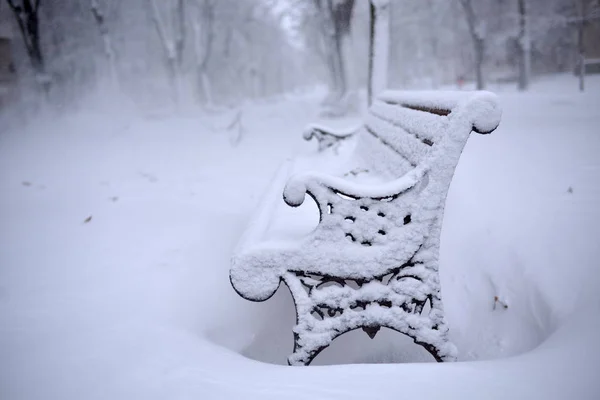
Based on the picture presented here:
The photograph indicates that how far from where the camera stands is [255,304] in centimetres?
214

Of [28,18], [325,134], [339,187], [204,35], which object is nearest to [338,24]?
[204,35]

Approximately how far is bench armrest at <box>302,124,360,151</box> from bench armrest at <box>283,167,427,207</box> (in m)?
2.65

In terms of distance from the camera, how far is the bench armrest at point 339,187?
1429mm

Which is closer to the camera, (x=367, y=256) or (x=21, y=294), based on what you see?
(x=367, y=256)

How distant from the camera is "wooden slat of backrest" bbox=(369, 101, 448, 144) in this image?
1.48 metres

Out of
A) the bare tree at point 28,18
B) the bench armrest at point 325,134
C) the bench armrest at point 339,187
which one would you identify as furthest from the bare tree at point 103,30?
the bench armrest at point 339,187

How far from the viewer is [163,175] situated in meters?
5.77

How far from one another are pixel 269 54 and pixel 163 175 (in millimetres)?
32255

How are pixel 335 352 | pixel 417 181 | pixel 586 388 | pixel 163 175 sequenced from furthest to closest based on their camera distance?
pixel 163 175 < pixel 335 352 < pixel 417 181 < pixel 586 388

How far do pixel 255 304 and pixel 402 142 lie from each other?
125cm

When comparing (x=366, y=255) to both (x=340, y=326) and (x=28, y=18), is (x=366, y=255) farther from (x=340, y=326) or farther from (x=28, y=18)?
(x=28, y=18)

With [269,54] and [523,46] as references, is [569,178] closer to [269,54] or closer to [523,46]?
[523,46]

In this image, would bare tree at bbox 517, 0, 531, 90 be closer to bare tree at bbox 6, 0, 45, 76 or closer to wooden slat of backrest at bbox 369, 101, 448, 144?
wooden slat of backrest at bbox 369, 101, 448, 144

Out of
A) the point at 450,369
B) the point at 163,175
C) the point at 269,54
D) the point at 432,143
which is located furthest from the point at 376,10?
the point at 269,54
